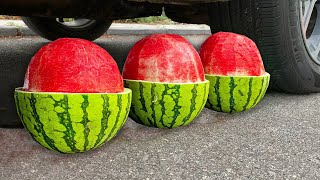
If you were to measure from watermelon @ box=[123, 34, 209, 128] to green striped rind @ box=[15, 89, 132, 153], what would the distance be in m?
0.22

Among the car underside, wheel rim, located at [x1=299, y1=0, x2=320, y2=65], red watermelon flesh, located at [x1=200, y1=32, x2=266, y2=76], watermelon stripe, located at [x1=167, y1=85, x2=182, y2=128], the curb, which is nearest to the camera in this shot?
watermelon stripe, located at [x1=167, y1=85, x2=182, y2=128]

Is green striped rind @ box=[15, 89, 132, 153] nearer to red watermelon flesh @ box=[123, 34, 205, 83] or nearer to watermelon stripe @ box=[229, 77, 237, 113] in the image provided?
red watermelon flesh @ box=[123, 34, 205, 83]

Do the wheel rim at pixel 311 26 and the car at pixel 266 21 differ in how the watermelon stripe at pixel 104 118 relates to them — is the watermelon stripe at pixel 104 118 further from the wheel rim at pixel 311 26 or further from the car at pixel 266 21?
the wheel rim at pixel 311 26

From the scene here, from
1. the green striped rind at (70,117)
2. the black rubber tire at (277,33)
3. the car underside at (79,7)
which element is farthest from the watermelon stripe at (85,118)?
the black rubber tire at (277,33)

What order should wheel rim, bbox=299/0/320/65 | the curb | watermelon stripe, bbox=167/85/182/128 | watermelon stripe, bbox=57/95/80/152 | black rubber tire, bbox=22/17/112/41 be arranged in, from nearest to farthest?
watermelon stripe, bbox=57/95/80/152 → watermelon stripe, bbox=167/85/182/128 → wheel rim, bbox=299/0/320/65 → black rubber tire, bbox=22/17/112/41 → the curb

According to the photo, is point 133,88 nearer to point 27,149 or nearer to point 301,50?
point 27,149

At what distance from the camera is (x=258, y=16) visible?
2.15 meters

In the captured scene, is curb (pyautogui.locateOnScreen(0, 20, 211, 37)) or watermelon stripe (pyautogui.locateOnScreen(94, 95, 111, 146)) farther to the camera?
curb (pyautogui.locateOnScreen(0, 20, 211, 37))

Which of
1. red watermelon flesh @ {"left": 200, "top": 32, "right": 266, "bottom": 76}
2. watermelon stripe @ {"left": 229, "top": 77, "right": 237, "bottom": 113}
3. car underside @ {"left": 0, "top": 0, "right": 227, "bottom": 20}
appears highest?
car underside @ {"left": 0, "top": 0, "right": 227, "bottom": 20}

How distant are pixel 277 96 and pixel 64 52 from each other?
1522 millimetres

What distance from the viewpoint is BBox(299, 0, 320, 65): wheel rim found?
2.33 metres

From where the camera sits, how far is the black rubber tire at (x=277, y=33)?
2133mm

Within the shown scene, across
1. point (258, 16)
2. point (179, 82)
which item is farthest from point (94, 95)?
point (258, 16)

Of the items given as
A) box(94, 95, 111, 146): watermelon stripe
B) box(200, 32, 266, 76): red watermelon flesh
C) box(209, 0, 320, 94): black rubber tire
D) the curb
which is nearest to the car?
box(209, 0, 320, 94): black rubber tire
